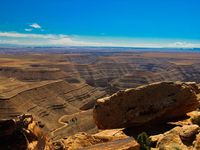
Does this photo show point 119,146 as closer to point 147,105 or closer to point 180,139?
point 180,139

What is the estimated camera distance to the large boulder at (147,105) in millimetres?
23453

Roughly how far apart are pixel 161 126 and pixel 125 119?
92.3 inches

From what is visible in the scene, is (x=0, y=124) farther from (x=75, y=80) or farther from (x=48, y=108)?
(x=75, y=80)

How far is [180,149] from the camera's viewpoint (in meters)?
16.0

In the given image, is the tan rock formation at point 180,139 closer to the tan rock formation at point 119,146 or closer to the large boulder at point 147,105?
the tan rock formation at point 119,146

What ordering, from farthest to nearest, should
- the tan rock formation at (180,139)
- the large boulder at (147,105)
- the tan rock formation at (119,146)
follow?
the large boulder at (147,105) → the tan rock formation at (180,139) → the tan rock formation at (119,146)

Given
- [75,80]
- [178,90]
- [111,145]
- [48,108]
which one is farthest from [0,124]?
[75,80]

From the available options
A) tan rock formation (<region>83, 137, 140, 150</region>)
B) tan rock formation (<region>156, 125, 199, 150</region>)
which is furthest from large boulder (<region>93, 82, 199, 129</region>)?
tan rock formation (<region>83, 137, 140, 150</region>)

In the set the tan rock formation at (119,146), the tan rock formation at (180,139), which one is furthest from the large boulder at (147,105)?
the tan rock formation at (119,146)

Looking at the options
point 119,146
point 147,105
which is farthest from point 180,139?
point 147,105

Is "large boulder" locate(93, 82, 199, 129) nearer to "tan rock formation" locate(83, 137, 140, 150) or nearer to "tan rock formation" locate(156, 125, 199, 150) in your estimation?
"tan rock formation" locate(156, 125, 199, 150)

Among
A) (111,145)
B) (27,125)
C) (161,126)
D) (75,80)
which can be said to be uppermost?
(27,125)

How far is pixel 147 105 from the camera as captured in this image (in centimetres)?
2350

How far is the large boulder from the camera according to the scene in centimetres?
2345
